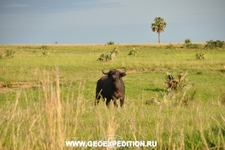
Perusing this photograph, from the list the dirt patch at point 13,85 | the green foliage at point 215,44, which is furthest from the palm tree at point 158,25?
the dirt patch at point 13,85

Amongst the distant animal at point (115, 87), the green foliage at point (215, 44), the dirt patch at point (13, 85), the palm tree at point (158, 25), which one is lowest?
the dirt patch at point (13, 85)

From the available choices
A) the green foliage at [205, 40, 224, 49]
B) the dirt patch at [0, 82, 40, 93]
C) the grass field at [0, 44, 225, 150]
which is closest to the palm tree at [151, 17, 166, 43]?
the green foliage at [205, 40, 224, 49]

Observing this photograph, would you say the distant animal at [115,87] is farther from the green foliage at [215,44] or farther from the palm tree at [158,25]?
the palm tree at [158,25]

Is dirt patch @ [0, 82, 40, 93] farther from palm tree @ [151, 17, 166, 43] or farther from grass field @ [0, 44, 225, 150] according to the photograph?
palm tree @ [151, 17, 166, 43]

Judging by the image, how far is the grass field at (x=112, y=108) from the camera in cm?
422

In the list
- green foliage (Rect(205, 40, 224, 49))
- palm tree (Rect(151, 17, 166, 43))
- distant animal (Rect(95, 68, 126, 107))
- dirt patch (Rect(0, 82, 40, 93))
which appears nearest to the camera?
distant animal (Rect(95, 68, 126, 107))

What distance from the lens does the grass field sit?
4.22 metres

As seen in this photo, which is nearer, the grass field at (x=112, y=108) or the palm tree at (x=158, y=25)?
the grass field at (x=112, y=108)

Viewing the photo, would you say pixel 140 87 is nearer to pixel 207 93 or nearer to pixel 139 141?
pixel 207 93

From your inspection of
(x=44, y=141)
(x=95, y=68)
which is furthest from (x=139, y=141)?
(x=95, y=68)

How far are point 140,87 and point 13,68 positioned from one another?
13.2 m

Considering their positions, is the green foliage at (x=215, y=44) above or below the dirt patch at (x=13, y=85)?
above

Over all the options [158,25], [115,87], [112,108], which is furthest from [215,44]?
[112,108]

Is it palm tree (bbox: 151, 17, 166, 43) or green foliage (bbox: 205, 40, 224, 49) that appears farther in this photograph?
palm tree (bbox: 151, 17, 166, 43)
